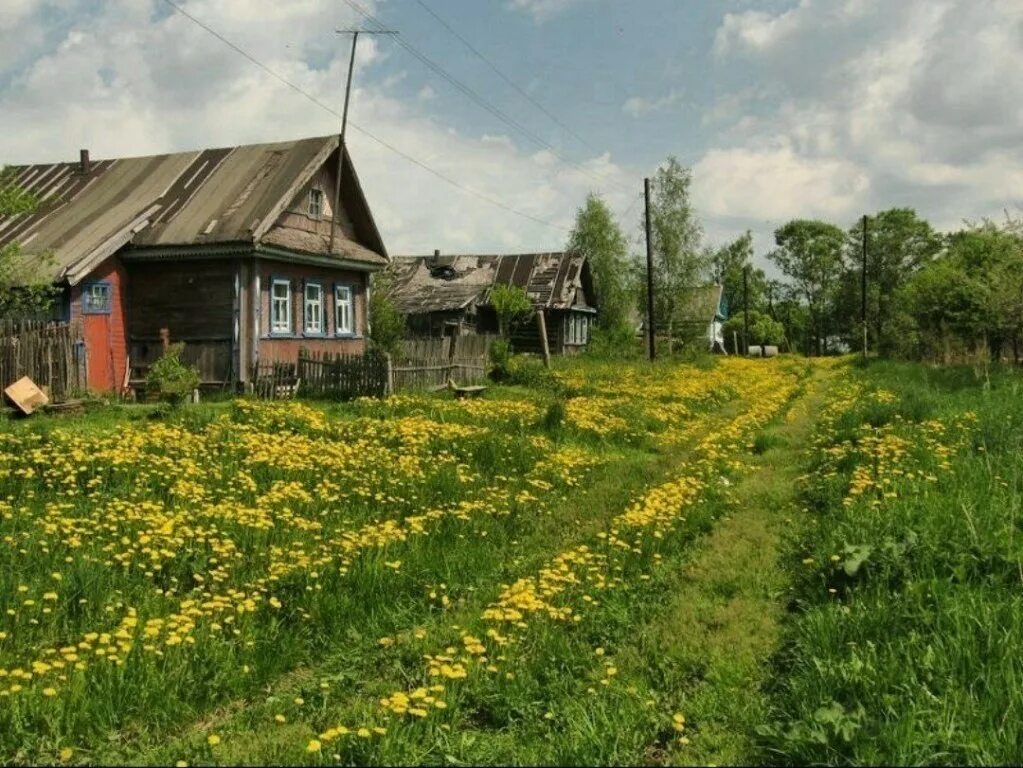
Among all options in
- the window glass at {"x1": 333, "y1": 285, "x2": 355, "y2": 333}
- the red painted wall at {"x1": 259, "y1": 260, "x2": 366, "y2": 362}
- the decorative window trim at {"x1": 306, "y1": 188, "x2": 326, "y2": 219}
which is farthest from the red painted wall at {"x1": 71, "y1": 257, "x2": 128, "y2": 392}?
the window glass at {"x1": 333, "y1": 285, "x2": 355, "y2": 333}

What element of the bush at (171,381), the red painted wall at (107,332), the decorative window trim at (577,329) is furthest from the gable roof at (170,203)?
the decorative window trim at (577,329)

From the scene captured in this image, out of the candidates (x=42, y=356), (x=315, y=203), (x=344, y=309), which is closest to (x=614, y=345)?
(x=344, y=309)

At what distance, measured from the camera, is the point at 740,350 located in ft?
263

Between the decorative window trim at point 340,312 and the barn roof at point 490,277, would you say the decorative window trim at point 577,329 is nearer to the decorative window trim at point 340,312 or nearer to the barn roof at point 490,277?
the barn roof at point 490,277

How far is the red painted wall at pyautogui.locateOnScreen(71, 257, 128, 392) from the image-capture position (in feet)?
65.8

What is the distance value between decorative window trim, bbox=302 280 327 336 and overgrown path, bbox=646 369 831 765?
54.9 ft

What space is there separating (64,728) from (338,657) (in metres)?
1.80

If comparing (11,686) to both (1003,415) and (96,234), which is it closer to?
(1003,415)

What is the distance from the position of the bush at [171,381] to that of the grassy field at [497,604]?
202 inches

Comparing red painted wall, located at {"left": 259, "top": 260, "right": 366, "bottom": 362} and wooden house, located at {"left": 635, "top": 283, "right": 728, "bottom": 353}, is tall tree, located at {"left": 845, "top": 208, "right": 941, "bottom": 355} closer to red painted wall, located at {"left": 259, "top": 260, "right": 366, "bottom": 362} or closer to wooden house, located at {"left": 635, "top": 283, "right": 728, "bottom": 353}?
wooden house, located at {"left": 635, "top": 283, "right": 728, "bottom": 353}

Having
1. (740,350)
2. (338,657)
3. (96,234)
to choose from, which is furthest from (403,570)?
(740,350)

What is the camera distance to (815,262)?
299 ft

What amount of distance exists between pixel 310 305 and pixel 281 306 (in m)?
1.50

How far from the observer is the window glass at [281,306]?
22500mm
